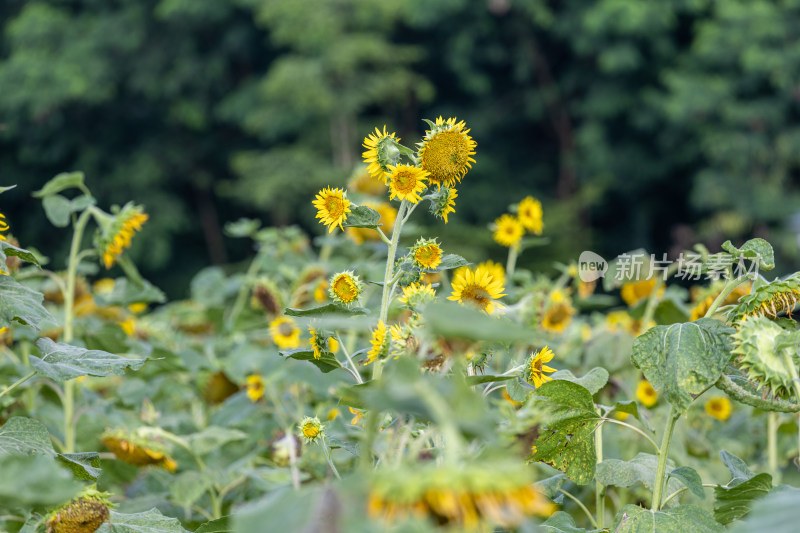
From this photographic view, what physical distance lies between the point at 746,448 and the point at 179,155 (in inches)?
374

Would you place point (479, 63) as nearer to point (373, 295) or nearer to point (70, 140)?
point (70, 140)

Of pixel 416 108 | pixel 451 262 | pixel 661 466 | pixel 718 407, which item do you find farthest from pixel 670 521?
pixel 416 108

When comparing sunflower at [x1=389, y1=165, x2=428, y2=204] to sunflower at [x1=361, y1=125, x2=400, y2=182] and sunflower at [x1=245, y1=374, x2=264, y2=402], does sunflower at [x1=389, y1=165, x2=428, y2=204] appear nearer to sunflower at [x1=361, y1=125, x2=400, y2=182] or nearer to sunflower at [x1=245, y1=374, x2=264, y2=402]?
sunflower at [x1=361, y1=125, x2=400, y2=182]

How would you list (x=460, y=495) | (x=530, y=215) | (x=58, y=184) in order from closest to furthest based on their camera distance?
(x=460, y=495) → (x=58, y=184) → (x=530, y=215)

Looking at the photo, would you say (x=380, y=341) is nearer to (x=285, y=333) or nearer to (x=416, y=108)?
(x=285, y=333)

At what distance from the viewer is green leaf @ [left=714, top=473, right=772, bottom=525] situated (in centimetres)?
61

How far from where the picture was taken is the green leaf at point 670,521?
0.58 m

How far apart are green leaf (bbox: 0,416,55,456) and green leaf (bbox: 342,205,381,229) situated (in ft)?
0.95

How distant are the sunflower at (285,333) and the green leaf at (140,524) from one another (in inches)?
22.4

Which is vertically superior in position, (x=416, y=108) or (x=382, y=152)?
(x=416, y=108)

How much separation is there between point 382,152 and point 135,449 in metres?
0.57

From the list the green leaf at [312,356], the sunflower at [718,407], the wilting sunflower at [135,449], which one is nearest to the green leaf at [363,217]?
the green leaf at [312,356]

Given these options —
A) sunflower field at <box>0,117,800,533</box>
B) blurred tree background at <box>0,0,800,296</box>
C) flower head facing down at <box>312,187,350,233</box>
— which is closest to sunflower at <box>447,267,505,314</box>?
sunflower field at <box>0,117,800,533</box>

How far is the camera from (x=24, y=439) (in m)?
0.60
